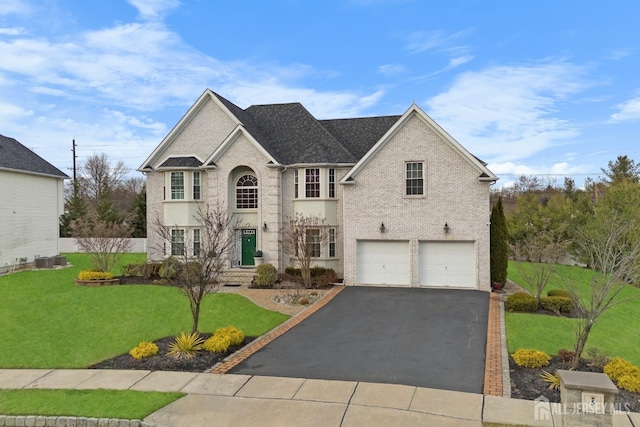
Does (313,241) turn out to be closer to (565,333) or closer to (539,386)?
(565,333)

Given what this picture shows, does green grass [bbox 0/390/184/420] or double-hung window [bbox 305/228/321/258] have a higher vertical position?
double-hung window [bbox 305/228/321/258]

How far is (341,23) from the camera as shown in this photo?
19.1 metres

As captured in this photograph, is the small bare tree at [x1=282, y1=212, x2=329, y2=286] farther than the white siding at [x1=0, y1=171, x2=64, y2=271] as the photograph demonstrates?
No

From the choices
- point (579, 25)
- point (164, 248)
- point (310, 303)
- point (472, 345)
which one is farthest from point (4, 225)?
point (579, 25)

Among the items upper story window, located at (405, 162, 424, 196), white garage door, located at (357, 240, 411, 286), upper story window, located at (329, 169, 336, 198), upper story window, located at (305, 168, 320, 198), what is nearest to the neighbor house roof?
upper story window, located at (305, 168, 320, 198)

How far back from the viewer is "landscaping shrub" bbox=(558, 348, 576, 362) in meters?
10.3

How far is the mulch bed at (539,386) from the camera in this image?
8.21 m

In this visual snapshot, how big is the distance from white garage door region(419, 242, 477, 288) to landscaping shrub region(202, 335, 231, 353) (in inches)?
474

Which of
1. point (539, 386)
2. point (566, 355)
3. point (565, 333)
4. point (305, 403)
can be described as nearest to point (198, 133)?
point (305, 403)

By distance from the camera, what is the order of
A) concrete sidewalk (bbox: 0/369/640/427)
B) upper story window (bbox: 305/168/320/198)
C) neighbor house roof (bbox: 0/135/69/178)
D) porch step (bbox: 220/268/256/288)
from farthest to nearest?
neighbor house roof (bbox: 0/135/69/178)
upper story window (bbox: 305/168/320/198)
porch step (bbox: 220/268/256/288)
concrete sidewalk (bbox: 0/369/640/427)

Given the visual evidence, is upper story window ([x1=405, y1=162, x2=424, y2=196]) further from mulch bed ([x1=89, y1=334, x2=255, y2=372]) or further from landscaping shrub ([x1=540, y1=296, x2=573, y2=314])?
mulch bed ([x1=89, y1=334, x2=255, y2=372])

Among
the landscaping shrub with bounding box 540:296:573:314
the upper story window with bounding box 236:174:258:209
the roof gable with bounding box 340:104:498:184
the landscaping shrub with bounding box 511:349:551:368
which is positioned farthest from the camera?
the upper story window with bounding box 236:174:258:209

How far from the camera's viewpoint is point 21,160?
2752 cm

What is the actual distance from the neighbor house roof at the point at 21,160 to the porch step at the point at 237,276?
15.1 metres
